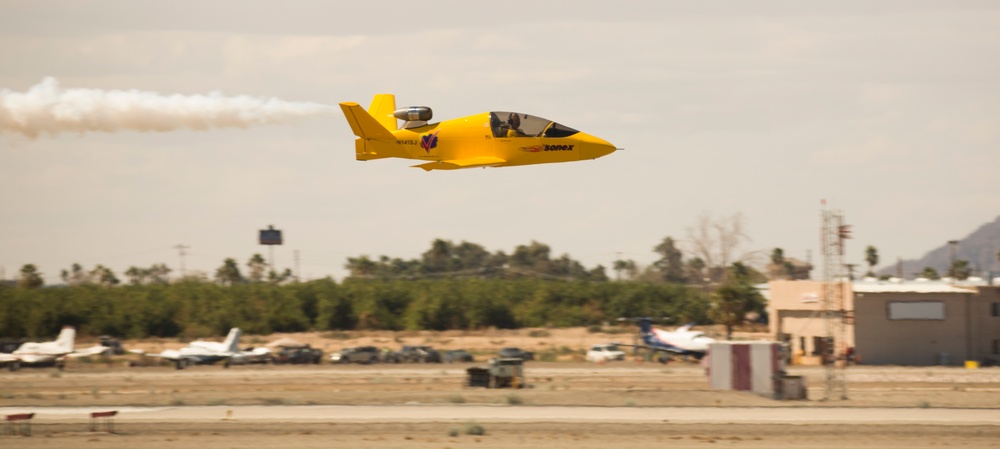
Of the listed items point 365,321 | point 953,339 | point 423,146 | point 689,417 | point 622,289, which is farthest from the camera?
point 622,289

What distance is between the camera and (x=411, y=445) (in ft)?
154

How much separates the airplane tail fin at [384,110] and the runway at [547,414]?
55.2 ft

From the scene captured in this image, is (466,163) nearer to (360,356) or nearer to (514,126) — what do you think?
(514,126)

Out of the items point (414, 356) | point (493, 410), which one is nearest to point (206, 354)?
point (414, 356)

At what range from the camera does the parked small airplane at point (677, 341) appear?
95.3m

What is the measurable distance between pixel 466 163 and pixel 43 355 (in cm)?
7057

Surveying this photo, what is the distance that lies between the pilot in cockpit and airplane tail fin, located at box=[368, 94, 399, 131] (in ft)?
14.5

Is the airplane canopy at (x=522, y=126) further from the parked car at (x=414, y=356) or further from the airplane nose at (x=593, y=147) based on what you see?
the parked car at (x=414, y=356)

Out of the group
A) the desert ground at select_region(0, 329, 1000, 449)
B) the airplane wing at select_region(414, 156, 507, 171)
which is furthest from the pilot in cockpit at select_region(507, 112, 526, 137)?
the desert ground at select_region(0, 329, 1000, 449)

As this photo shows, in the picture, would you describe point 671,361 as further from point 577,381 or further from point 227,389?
point 227,389

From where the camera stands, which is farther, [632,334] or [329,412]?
[632,334]

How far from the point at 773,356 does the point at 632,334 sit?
232 ft

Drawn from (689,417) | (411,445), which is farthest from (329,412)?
(689,417)

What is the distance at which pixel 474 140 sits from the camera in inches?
1576
